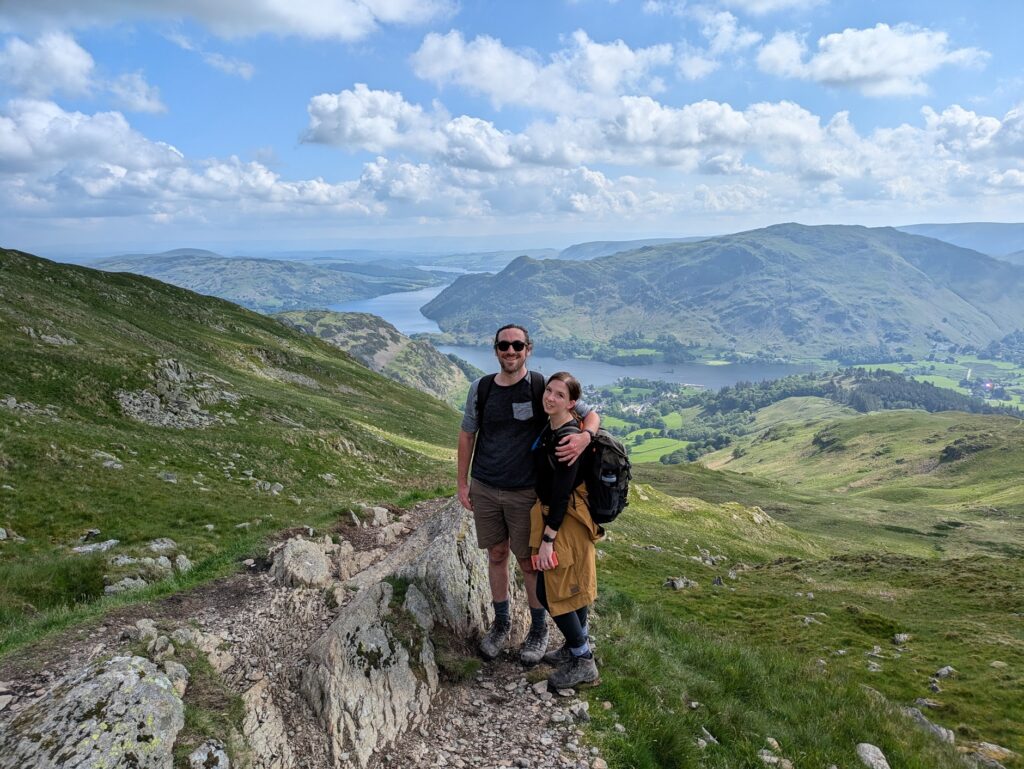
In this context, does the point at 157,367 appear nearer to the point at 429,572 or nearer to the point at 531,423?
the point at 429,572

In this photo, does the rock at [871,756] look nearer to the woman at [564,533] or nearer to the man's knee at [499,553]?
the woman at [564,533]

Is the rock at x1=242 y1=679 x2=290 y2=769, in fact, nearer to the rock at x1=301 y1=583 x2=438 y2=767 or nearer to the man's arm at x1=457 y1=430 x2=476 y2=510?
the rock at x1=301 y1=583 x2=438 y2=767

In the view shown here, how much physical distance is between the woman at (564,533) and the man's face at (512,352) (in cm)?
63

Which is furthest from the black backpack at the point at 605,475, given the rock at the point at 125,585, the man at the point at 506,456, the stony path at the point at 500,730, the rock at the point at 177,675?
the rock at the point at 125,585

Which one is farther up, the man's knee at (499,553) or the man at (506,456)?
the man at (506,456)

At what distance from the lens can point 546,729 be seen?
28.0 ft

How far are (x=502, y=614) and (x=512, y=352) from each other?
510 cm

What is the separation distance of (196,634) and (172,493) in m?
16.9

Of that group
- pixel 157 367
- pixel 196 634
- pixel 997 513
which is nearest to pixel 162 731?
pixel 196 634

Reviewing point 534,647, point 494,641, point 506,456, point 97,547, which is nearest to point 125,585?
point 97,547

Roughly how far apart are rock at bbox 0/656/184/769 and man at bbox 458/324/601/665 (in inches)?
203

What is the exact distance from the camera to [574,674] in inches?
371

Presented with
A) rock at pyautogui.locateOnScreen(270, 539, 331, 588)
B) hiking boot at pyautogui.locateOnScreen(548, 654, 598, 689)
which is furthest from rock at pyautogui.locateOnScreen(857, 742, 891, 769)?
rock at pyautogui.locateOnScreen(270, 539, 331, 588)

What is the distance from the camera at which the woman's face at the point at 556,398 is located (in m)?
8.62
